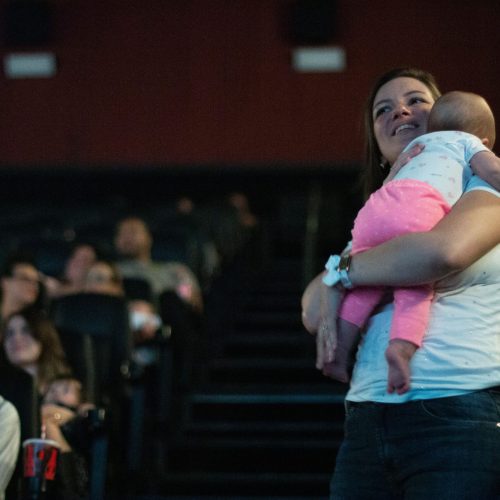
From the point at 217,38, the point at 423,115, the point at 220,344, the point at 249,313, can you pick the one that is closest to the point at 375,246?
the point at 423,115

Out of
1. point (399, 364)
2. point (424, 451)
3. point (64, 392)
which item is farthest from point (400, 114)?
point (64, 392)

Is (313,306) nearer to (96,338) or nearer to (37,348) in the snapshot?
(37,348)

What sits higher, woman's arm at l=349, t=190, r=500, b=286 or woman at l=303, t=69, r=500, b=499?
woman's arm at l=349, t=190, r=500, b=286

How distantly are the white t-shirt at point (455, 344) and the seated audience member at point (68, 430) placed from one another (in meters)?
2.09

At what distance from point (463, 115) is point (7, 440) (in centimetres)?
162

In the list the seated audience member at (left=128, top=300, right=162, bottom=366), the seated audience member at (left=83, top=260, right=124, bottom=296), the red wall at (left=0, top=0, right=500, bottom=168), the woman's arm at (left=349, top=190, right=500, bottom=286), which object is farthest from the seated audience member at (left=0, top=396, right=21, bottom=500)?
the red wall at (left=0, top=0, right=500, bottom=168)

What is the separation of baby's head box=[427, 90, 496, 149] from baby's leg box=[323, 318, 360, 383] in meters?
0.35

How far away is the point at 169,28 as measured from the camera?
11.4 meters

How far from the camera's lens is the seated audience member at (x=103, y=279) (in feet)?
19.9

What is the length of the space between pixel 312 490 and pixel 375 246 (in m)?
3.17

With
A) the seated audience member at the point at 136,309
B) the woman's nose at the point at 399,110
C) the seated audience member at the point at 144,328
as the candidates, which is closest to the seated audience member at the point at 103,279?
the seated audience member at the point at 136,309

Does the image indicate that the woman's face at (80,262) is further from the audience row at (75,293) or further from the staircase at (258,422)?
the staircase at (258,422)

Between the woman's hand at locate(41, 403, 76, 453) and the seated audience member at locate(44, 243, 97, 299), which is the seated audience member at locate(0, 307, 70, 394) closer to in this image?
the woman's hand at locate(41, 403, 76, 453)

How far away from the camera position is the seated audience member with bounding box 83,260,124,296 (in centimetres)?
607
